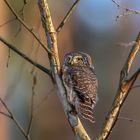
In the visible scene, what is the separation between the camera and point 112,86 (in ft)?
41.0

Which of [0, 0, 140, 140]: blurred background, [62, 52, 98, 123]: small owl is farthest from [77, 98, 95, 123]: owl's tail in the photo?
[0, 0, 140, 140]: blurred background

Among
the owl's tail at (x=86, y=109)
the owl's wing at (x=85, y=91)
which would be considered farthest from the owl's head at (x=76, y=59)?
the owl's tail at (x=86, y=109)

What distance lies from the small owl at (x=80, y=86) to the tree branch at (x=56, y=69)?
37mm

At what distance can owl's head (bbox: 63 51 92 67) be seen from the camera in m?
3.63

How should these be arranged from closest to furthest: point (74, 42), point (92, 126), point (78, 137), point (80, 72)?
point (78, 137), point (80, 72), point (92, 126), point (74, 42)

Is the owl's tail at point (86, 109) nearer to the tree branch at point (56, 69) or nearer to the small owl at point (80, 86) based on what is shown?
the small owl at point (80, 86)

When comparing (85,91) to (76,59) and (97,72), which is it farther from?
(97,72)

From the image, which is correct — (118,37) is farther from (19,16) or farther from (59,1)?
(19,16)

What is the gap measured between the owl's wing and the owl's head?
124mm

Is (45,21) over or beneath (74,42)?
over

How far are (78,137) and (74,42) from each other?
395 inches

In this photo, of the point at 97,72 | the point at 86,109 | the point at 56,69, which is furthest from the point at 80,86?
the point at 97,72

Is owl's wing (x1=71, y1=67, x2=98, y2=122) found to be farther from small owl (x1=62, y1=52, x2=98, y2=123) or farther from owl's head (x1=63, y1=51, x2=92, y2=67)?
owl's head (x1=63, y1=51, x2=92, y2=67)

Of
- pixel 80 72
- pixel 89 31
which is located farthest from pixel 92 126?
pixel 80 72
